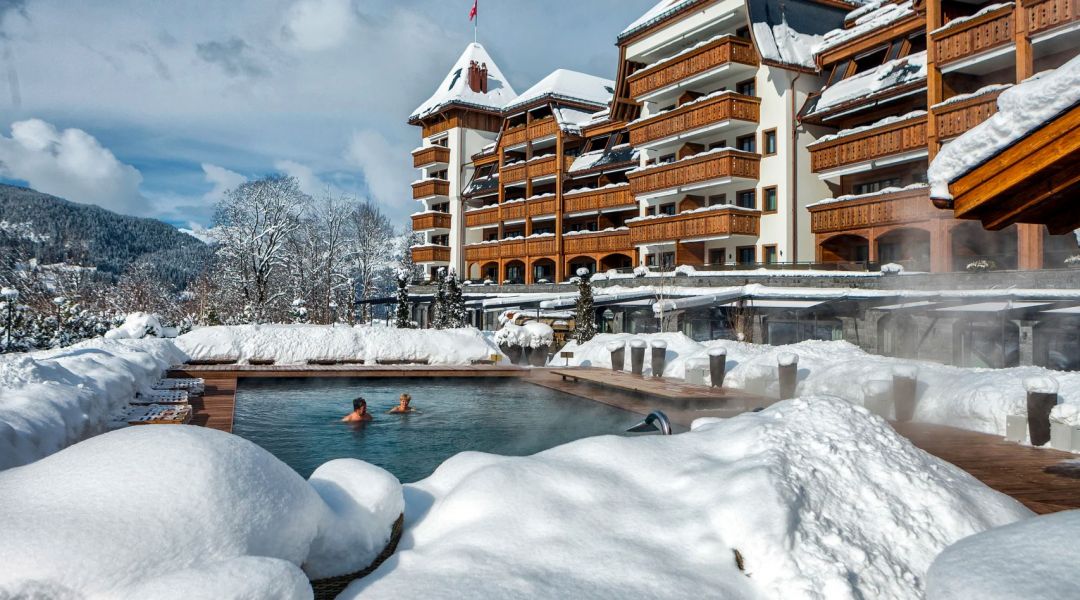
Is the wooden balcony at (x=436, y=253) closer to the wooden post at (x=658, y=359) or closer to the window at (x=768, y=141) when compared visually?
the window at (x=768, y=141)

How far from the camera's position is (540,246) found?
40344 mm

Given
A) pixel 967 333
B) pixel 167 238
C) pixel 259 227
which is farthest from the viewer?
pixel 167 238

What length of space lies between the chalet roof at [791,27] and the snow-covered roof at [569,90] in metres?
14.2

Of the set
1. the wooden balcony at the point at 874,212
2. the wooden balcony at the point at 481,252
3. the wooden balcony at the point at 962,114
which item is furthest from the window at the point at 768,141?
the wooden balcony at the point at 481,252

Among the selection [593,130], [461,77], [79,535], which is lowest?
[79,535]

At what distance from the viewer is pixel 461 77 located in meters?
50.8

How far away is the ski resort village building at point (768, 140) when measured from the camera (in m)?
21.1

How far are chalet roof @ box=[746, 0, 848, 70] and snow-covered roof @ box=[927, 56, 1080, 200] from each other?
85.5 feet

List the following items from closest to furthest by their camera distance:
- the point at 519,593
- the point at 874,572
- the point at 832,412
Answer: the point at 519,593 < the point at 874,572 < the point at 832,412

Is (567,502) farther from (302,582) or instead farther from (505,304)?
(505,304)

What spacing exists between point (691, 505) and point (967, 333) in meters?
17.7

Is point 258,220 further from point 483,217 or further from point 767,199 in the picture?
point 767,199

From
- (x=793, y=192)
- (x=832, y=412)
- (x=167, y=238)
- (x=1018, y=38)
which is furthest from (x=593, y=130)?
(x=167, y=238)

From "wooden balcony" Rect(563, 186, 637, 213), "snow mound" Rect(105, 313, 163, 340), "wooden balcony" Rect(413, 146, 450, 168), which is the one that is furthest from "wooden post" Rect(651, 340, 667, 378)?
"wooden balcony" Rect(413, 146, 450, 168)
